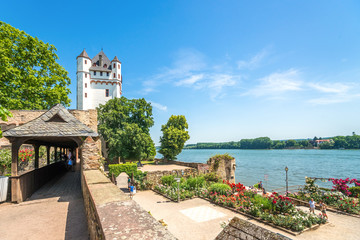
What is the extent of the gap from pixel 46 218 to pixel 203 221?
354 inches

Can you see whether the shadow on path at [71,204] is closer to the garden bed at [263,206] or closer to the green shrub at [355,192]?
the garden bed at [263,206]

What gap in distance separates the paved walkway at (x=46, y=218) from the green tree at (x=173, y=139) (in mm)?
34143

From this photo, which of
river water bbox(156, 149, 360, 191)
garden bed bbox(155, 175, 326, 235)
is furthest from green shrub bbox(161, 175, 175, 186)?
river water bbox(156, 149, 360, 191)

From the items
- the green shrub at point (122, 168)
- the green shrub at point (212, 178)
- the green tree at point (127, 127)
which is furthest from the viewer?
the green tree at point (127, 127)

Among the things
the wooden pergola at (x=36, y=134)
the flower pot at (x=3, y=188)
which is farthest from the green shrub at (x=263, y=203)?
the flower pot at (x=3, y=188)

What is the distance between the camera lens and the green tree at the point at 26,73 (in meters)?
18.7

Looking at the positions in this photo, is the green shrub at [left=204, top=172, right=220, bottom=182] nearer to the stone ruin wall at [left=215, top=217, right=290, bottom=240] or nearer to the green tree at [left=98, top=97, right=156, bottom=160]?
the green tree at [left=98, top=97, right=156, bottom=160]

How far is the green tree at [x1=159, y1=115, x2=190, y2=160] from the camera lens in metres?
42.3

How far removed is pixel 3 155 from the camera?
1462 centimetres

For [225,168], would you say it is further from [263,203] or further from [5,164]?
[5,164]

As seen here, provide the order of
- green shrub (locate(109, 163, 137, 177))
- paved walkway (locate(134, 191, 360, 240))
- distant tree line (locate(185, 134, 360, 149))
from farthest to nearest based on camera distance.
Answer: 1. distant tree line (locate(185, 134, 360, 149))
2. green shrub (locate(109, 163, 137, 177))
3. paved walkway (locate(134, 191, 360, 240))

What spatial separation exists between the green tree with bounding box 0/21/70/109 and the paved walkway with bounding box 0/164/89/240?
16230 mm

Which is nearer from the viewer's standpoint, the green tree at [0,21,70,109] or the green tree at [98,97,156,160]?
the green tree at [0,21,70,109]

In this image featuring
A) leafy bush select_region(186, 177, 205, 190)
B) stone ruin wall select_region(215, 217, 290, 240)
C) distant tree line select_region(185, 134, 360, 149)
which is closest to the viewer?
stone ruin wall select_region(215, 217, 290, 240)
